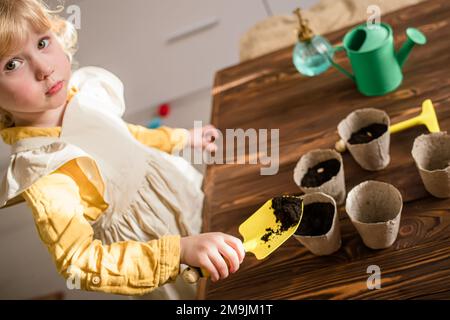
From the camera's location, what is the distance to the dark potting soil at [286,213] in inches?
30.0

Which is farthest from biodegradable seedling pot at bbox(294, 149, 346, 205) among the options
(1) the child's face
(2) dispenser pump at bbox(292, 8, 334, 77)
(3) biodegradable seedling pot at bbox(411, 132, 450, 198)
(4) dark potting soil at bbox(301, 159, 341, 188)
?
(1) the child's face

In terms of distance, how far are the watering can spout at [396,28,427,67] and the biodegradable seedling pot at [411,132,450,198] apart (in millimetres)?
270

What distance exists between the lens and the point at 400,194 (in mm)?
776

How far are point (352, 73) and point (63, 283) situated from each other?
137cm

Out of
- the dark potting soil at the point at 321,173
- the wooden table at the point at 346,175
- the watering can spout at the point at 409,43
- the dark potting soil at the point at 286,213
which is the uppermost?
the watering can spout at the point at 409,43

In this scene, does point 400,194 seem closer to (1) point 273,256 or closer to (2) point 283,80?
(1) point 273,256

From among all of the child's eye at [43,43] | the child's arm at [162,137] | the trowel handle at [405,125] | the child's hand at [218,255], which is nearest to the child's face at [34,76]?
the child's eye at [43,43]

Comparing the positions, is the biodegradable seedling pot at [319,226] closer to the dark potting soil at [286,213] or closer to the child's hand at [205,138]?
the dark potting soil at [286,213]

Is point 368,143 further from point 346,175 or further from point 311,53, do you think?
point 311,53

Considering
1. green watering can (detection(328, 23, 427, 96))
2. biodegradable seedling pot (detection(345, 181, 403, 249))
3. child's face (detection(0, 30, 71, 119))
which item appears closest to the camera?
biodegradable seedling pot (detection(345, 181, 403, 249))

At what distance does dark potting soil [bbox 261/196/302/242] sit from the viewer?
0.76 meters

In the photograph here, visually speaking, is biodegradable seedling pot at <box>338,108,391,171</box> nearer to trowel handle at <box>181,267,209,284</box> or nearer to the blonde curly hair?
trowel handle at <box>181,267,209,284</box>

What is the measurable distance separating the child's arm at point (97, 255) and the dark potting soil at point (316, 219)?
217mm

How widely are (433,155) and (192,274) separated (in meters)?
0.45
